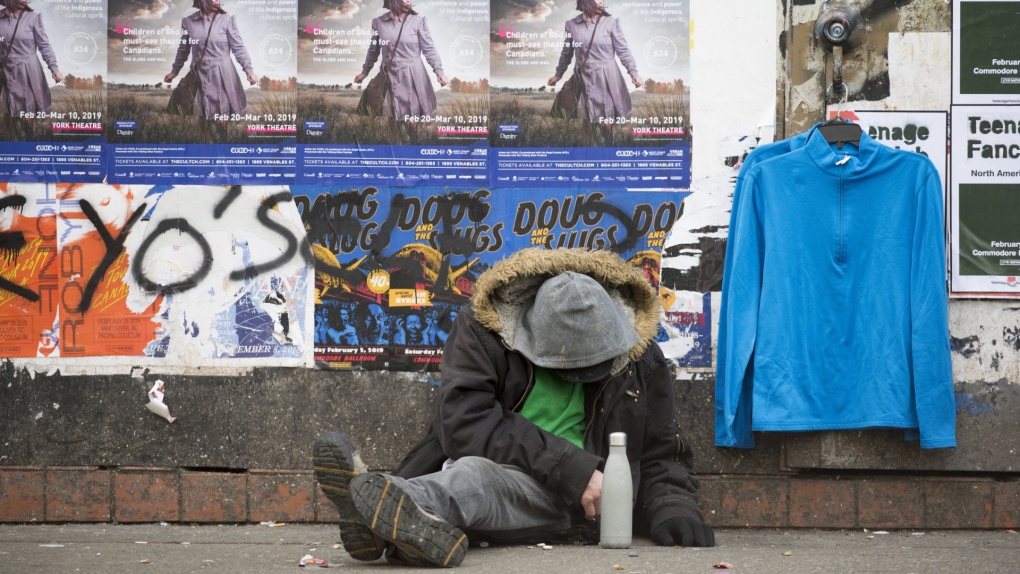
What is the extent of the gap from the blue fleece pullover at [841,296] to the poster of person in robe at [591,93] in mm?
488

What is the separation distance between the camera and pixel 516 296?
14.4 feet

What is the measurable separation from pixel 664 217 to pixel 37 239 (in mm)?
2896

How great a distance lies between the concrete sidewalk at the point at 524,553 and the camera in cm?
381

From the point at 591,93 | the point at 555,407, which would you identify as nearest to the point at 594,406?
the point at 555,407

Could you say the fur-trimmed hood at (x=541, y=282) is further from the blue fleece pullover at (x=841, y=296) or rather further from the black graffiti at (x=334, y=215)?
the black graffiti at (x=334, y=215)

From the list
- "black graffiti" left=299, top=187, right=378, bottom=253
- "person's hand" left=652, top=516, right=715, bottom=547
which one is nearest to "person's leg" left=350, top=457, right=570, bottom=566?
"person's hand" left=652, top=516, right=715, bottom=547

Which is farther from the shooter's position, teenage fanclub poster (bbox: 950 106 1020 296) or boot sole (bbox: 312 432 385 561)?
teenage fanclub poster (bbox: 950 106 1020 296)

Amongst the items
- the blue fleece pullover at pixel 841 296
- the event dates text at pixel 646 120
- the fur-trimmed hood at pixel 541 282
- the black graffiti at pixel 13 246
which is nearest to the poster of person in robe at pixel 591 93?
the event dates text at pixel 646 120

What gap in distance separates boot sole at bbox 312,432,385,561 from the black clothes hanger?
2.56 metres

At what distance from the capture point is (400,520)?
3.60 metres

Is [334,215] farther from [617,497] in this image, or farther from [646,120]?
[617,497]

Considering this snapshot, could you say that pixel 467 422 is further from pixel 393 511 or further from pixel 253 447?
pixel 253 447

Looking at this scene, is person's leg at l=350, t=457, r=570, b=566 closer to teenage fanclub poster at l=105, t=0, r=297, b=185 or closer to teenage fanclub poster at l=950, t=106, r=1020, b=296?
teenage fanclub poster at l=105, t=0, r=297, b=185

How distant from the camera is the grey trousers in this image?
3.86m
